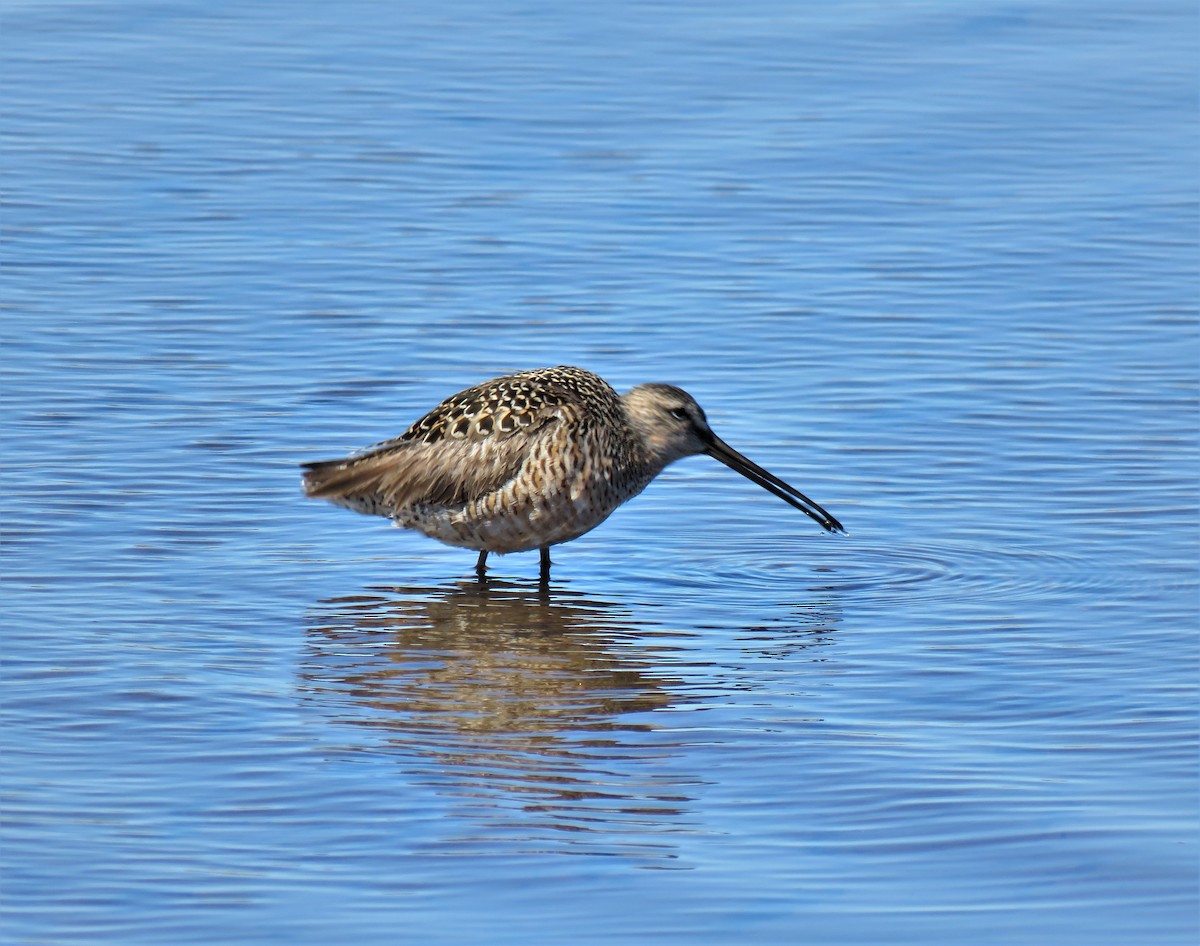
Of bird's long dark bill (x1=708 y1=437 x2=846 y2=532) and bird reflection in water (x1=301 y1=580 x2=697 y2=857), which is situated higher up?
bird's long dark bill (x1=708 y1=437 x2=846 y2=532)

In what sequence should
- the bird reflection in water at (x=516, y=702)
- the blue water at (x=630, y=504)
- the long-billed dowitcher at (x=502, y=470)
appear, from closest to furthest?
the blue water at (x=630, y=504) < the bird reflection in water at (x=516, y=702) < the long-billed dowitcher at (x=502, y=470)

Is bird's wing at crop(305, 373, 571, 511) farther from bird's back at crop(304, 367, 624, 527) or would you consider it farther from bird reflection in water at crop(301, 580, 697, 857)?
bird reflection in water at crop(301, 580, 697, 857)

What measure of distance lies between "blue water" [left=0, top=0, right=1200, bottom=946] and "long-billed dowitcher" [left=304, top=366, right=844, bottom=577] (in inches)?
10.6

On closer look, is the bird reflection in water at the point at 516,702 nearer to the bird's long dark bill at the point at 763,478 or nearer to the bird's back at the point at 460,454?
the bird's back at the point at 460,454

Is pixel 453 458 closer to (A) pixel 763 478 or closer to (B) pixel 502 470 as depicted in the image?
(B) pixel 502 470

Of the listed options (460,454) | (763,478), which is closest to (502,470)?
(460,454)

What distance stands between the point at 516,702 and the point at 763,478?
7.16ft

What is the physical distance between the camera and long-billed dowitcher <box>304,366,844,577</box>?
25.9ft

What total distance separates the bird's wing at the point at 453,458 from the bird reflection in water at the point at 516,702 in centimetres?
38

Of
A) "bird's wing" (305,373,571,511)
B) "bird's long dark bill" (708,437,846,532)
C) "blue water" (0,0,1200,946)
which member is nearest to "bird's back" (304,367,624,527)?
"bird's wing" (305,373,571,511)

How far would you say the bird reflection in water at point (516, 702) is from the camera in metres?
5.60

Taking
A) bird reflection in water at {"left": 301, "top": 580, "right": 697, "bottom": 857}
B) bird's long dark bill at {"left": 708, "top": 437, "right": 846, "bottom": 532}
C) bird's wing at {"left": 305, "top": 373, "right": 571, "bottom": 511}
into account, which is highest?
bird's wing at {"left": 305, "top": 373, "right": 571, "bottom": 511}

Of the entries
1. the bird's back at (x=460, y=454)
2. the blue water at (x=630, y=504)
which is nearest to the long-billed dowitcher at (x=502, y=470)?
the bird's back at (x=460, y=454)

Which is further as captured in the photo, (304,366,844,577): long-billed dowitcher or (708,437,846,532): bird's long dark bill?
(708,437,846,532): bird's long dark bill
